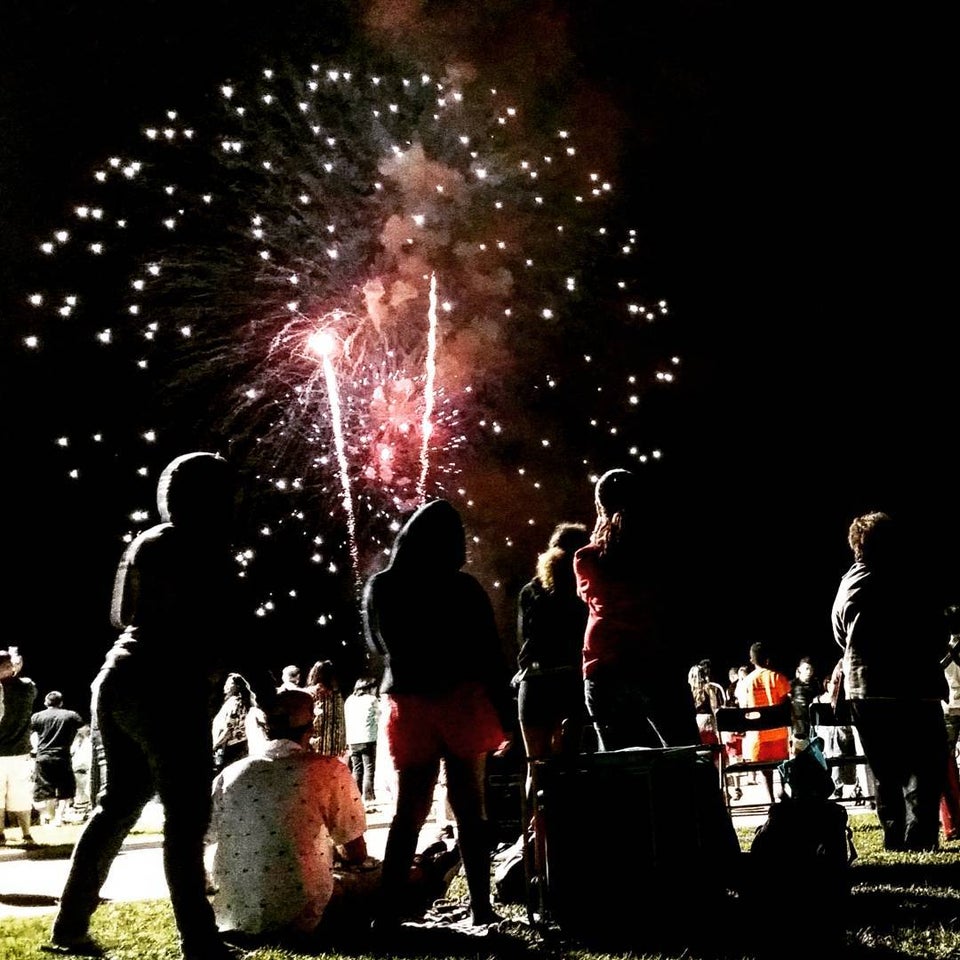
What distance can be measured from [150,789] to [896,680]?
409 centimetres

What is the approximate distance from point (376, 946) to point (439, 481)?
1785cm

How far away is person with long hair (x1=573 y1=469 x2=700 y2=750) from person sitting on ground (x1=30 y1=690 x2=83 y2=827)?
9.63 meters

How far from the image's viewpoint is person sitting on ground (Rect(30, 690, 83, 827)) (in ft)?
41.0

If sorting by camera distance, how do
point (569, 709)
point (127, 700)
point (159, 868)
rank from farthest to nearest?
point (159, 868) < point (569, 709) < point (127, 700)

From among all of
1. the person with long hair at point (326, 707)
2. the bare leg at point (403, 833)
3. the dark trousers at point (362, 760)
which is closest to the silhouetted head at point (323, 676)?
the person with long hair at point (326, 707)

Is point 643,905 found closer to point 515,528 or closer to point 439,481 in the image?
point 439,481

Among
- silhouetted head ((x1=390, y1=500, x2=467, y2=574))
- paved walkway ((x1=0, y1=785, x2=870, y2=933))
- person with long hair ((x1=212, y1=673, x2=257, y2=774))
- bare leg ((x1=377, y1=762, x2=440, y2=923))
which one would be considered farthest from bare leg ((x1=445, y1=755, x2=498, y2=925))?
person with long hair ((x1=212, y1=673, x2=257, y2=774))

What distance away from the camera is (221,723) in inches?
410

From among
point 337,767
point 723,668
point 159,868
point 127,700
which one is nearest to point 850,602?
point 337,767

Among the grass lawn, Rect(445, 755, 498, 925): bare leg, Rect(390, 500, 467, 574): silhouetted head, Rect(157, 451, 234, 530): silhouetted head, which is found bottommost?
the grass lawn

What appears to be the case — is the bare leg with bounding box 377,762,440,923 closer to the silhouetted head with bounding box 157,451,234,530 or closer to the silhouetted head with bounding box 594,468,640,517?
the silhouetted head with bounding box 157,451,234,530

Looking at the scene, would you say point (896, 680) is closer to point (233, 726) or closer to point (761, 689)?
point (761, 689)

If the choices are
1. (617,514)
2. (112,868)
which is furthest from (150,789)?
(112,868)

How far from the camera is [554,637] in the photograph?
6.12 m
